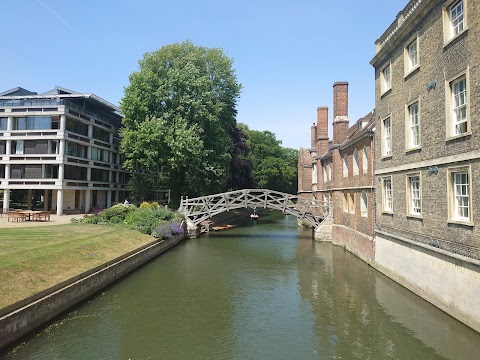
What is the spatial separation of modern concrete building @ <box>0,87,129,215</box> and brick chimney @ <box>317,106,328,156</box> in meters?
23.3

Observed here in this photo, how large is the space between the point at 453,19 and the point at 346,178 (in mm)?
14416

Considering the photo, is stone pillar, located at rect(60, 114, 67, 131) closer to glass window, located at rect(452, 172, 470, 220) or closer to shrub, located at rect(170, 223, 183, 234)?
shrub, located at rect(170, 223, 183, 234)

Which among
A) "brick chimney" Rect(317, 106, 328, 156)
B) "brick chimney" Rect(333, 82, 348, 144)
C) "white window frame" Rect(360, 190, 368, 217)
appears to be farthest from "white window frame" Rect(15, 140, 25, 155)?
"white window frame" Rect(360, 190, 368, 217)

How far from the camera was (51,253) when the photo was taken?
1353 cm

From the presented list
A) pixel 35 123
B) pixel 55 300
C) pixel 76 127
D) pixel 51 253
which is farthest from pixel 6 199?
pixel 55 300

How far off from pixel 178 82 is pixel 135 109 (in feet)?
15.3

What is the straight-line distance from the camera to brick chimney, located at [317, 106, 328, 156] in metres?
34.8

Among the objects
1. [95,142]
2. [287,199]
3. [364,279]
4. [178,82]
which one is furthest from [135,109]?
[364,279]

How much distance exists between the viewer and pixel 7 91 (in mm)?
40438

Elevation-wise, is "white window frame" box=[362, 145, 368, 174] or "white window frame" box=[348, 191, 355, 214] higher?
"white window frame" box=[362, 145, 368, 174]

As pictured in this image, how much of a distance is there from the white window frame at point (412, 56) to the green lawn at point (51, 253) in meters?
14.6

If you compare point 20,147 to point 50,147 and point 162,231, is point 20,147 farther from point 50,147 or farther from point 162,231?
point 162,231

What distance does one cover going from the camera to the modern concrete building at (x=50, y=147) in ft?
112

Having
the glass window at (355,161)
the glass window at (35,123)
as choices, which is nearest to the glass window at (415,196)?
the glass window at (355,161)
